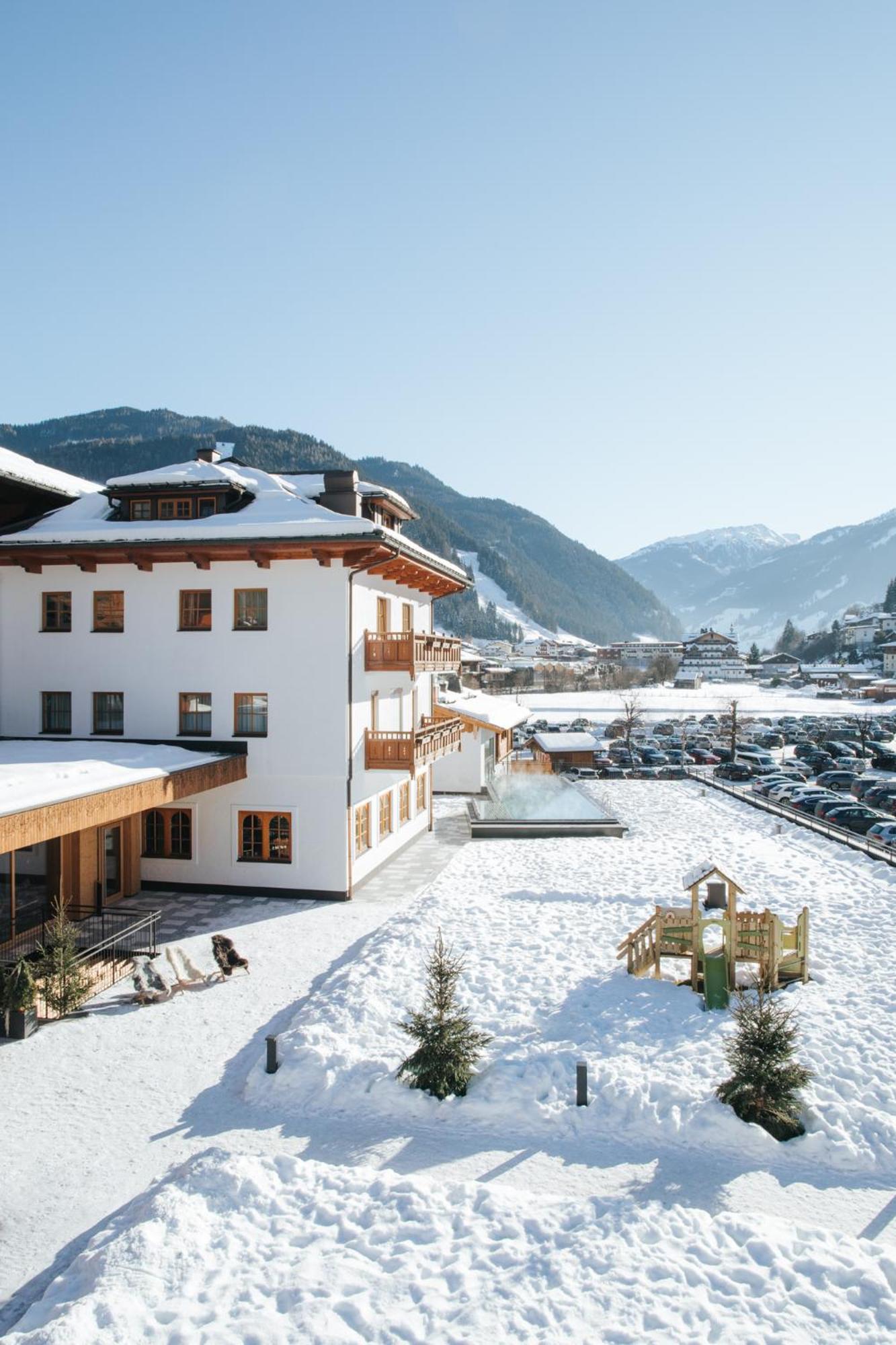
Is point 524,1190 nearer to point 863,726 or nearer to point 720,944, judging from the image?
point 720,944

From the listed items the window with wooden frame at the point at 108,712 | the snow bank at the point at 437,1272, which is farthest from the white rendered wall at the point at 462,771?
the snow bank at the point at 437,1272

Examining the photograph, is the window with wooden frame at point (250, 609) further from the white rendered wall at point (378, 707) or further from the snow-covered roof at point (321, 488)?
the snow-covered roof at point (321, 488)

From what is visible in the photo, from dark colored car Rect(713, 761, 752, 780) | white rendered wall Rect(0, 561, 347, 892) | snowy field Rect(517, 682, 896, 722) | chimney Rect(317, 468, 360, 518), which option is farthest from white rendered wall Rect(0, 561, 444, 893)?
snowy field Rect(517, 682, 896, 722)

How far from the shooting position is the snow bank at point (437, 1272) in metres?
7.00

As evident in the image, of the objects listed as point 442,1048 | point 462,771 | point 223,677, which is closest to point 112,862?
point 223,677

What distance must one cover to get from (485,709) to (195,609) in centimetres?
1908

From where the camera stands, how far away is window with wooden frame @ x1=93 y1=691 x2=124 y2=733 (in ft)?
72.9

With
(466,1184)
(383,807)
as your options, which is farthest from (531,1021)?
(383,807)

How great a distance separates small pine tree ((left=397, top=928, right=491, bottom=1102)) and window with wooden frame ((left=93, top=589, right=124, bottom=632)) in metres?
15.1

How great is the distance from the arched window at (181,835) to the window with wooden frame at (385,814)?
19.2 feet

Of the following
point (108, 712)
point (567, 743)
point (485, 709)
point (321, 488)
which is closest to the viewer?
point (108, 712)

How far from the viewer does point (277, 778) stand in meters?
21.3

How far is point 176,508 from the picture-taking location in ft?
73.2

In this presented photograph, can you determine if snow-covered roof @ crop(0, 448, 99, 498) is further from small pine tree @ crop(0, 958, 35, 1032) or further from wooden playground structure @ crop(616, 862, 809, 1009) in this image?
wooden playground structure @ crop(616, 862, 809, 1009)
